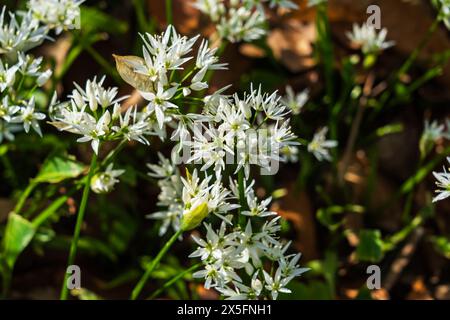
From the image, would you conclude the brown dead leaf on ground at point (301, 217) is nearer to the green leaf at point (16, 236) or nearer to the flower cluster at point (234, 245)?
the flower cluster at point (234, 245)

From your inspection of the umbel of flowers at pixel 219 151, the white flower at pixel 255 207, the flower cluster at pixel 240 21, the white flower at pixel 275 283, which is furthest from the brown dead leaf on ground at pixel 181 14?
the white flower at pixel 275 283

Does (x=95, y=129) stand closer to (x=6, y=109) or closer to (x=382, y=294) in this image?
(x=6, y=109)

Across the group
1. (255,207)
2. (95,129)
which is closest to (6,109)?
(95,129)

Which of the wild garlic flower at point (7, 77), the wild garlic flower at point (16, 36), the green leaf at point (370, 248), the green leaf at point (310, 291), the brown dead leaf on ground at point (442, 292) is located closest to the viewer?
the wild garlic flower at point (7, 77)

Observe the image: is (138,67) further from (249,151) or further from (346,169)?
(346,169)
